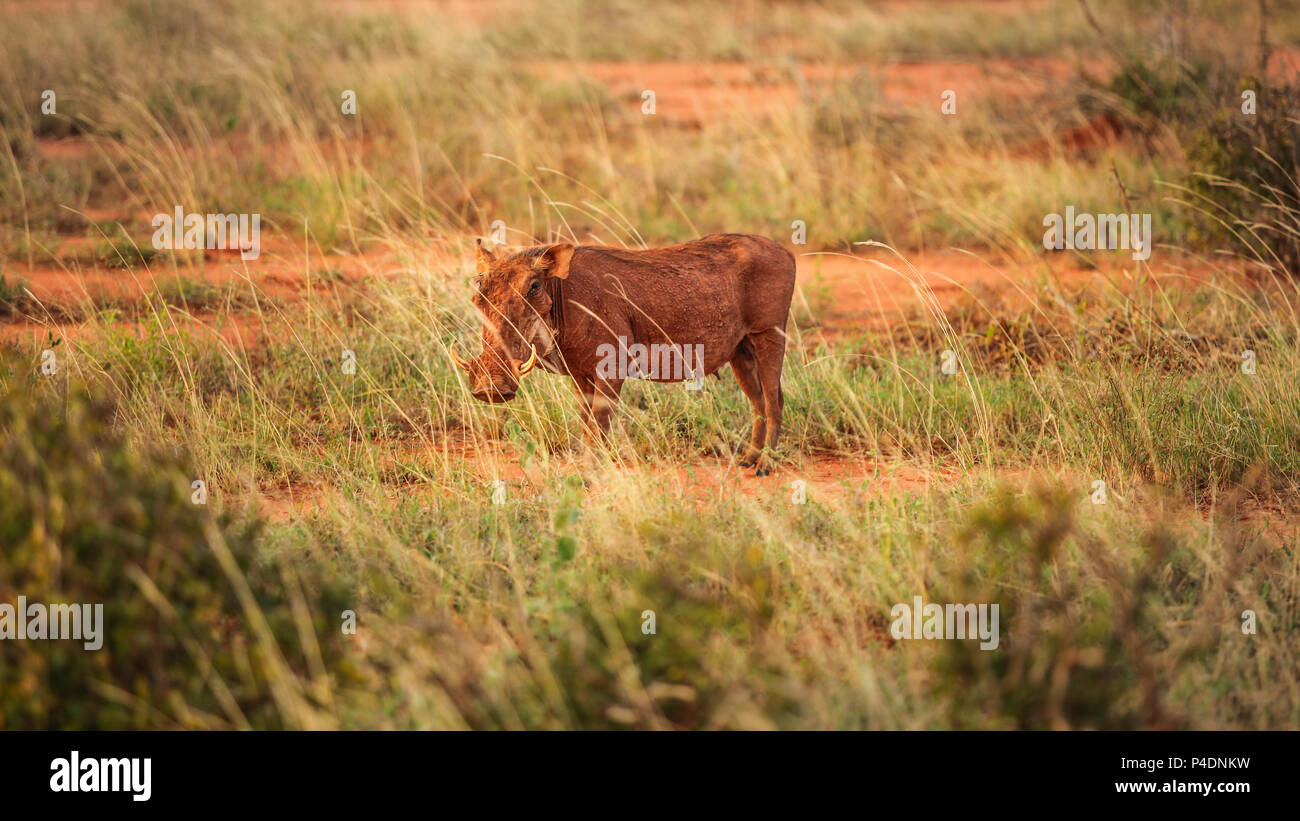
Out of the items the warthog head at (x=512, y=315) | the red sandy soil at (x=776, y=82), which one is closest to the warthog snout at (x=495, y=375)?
the warthog head at (x=512, y=315)

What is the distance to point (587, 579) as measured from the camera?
418cm

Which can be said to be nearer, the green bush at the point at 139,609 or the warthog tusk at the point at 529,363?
the green bush at the point at 139,609

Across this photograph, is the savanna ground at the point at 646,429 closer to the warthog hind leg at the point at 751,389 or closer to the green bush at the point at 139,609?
the green bush at the point at 139,609

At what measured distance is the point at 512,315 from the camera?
4742mm

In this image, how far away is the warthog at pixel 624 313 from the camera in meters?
4.76

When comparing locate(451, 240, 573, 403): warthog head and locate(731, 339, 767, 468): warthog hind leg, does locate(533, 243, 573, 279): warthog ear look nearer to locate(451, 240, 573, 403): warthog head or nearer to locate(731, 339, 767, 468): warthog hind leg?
locate(451, 240, 573, 403): warthog head

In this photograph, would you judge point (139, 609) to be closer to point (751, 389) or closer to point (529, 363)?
point (529, 363)

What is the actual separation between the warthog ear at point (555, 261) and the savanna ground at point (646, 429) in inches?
31.3

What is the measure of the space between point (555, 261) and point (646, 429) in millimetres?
1259

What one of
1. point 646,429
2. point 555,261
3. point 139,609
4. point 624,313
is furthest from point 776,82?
point 139,609

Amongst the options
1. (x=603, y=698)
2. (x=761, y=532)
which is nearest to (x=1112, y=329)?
(x=761, y=532)

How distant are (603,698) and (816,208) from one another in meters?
7.40

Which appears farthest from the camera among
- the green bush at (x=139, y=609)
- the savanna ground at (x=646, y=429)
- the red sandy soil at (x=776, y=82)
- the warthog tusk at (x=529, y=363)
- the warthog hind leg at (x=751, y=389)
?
the red sandy soil at (x=776, y=82)

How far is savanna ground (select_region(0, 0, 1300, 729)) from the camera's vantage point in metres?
3.33
